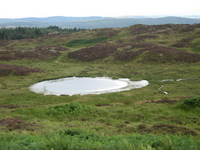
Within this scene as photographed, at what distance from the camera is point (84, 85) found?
48156 mm

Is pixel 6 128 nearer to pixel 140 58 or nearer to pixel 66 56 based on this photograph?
pixel 140 58

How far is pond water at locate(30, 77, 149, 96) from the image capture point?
43.2 meters

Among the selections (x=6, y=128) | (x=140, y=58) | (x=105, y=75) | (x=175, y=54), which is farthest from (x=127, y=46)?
(x=6, y=128)

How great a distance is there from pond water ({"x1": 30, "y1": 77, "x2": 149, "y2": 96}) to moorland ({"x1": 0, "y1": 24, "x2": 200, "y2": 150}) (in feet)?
8.45

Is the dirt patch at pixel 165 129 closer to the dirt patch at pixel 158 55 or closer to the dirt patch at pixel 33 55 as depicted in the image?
the dirt patch at pixel 158 55

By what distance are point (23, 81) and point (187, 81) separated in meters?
41.0

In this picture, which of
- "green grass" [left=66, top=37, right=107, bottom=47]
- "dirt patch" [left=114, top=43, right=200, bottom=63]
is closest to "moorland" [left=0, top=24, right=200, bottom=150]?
"dirt patch" [left=114, top=43, right=200, bottom=63]

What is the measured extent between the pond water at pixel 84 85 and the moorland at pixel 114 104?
8.45ft

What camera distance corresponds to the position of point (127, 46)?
87625 mm

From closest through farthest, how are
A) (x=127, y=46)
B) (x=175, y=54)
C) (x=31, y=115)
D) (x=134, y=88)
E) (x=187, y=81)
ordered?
(x=31, y=115) → (x=134, y=88) → (x=187, y=81) → (x=175, y=54) → (x=127, y=46)

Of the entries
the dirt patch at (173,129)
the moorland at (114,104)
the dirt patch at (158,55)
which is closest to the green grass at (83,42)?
the moorland at (114,104)

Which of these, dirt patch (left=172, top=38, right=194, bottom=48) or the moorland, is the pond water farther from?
dirt patch (left=172, top=38, right=194, bottom=48)

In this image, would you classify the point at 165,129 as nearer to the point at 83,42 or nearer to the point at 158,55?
the point at 158,55

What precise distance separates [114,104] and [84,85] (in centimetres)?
1770
